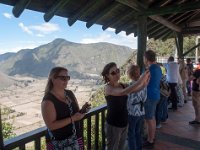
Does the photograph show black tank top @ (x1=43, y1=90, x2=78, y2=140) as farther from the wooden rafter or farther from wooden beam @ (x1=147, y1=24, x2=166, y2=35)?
the wooden rafter

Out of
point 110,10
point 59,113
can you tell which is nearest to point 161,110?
point 110,10

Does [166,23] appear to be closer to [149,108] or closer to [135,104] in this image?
[149,108]

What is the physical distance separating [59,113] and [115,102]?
2.72ft

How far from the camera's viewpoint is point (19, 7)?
2.60m

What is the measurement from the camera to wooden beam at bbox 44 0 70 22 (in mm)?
3061

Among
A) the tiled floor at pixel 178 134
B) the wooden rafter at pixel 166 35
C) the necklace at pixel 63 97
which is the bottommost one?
the tiled floor at pixel 178 134

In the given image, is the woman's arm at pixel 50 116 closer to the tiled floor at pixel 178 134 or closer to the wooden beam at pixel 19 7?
the wooden beam at pixel 19 7

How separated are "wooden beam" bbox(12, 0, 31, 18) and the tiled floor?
2954 mm

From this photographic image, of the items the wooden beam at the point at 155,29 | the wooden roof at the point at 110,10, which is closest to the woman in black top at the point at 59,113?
the wooden roof at the point at 110,10

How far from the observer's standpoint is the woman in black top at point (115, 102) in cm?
275

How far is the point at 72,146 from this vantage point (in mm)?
2291

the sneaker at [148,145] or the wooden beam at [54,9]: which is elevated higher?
the wooden beam at [54,9]

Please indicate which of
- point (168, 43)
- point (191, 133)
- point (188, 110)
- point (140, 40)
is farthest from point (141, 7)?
point (168, 43)

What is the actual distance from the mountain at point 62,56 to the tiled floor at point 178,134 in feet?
125
